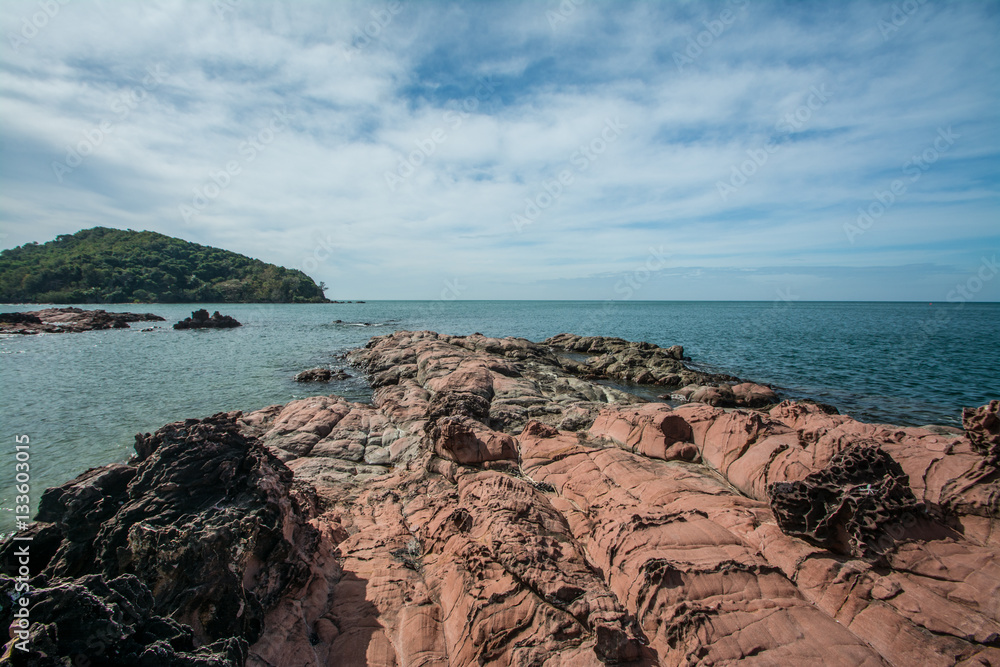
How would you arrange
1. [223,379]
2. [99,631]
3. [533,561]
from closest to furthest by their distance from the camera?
1. [99,631]
2. [533,561]
3. [223,379]

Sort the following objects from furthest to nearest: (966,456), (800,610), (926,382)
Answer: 1. (926,382)
2. (966,456)
3. (800,610)

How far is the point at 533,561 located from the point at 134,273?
125 meters

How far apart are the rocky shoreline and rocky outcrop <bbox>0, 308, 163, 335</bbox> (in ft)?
182

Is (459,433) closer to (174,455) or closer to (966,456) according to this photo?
(174,455)

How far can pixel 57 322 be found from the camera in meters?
47.7

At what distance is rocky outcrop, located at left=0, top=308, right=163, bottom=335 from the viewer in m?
42.2

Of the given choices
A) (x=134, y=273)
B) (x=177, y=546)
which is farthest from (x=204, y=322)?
(x=134, y=273)

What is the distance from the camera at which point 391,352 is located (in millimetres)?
27594

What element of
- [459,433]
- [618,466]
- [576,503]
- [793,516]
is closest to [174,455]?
[459,433]

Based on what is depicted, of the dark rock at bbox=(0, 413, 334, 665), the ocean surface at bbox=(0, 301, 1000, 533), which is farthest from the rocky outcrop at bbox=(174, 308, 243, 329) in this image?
the dark rock at bbox=(0, 413, 334, 665)

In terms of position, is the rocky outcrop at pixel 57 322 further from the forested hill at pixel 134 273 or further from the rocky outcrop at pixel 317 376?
the forested hill at pixel 134 273

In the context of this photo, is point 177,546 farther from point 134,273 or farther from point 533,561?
point 134,273

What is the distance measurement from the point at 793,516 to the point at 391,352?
24.5m

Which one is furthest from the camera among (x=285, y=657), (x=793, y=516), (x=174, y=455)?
(x=793, y=516)
